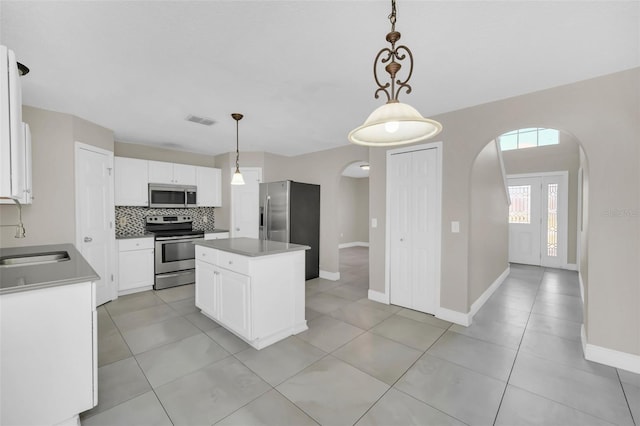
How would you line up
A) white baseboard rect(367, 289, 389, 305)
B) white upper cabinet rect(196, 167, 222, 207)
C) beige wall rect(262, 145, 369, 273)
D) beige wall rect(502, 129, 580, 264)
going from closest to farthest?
white baseboard rect(367, 289, 389, 305) < beige wall rect(262, 145, 369, 273) < white upper cabinet rect(196, 167, 222, 207) < beige wall rect(502, 129, 580, 264)

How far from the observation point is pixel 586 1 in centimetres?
150

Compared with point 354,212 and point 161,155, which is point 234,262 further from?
point 354,212

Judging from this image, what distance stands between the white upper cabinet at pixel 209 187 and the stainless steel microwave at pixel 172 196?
140 millimetres

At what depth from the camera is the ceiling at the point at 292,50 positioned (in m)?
1.57

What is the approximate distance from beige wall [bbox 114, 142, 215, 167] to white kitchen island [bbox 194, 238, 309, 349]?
9.29 feet

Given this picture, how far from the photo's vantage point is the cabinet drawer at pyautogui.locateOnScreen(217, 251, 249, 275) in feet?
8.41

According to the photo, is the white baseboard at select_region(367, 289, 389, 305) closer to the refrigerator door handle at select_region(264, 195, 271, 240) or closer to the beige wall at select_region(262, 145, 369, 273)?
the beige wall at select_region(262, 145, 369, 273)

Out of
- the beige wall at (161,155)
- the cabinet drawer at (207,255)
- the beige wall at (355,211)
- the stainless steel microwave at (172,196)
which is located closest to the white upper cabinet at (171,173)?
the stainless steel microwave at (172,196)

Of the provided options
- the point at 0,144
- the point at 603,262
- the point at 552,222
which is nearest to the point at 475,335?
the point at 603,262

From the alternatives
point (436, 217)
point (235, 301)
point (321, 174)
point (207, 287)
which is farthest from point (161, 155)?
point (436, 217)

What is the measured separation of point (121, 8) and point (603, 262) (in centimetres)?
405

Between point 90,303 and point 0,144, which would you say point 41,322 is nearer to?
point 90,303

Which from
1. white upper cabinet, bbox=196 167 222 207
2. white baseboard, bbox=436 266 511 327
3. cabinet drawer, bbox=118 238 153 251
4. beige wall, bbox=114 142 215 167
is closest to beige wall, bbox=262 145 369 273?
white upper cabinet, bbox=196 167 222 207

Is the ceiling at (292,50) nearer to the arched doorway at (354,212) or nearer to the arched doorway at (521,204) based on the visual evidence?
the arched doorway at (521,204)
